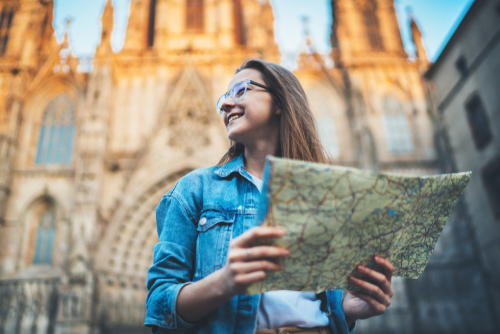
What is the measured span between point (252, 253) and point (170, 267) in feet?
1.24

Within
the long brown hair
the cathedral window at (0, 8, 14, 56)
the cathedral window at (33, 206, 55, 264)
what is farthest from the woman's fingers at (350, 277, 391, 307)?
the cathedral window at (0, 8, 14, 56)

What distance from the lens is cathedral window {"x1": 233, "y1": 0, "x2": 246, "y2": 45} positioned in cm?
1658

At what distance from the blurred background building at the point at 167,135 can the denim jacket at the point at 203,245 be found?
10542 millimetres

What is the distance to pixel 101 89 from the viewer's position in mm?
13445

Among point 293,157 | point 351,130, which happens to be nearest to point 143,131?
point 351,130

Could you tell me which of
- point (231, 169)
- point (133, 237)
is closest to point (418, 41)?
point (133, 237)

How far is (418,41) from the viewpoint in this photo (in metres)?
15.8

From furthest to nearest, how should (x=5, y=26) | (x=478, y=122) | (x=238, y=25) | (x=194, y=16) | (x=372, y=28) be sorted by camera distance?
(x=194, y=16)
(x=238, y=25)
(x=372, y=28)
(x=5, y=26)
(x=478, y=122)

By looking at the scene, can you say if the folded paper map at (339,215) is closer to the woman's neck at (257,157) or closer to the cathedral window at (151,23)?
the woman's neck at (257,157)

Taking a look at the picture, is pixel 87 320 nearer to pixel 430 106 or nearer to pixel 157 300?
pixel 157 300

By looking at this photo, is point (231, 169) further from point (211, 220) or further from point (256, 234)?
point (256, 234)

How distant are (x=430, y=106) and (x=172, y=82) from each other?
10335 mm

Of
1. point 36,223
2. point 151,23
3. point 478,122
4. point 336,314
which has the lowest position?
Result: point 336,314

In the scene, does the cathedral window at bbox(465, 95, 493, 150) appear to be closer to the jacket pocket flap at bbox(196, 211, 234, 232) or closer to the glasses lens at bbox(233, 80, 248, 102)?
the glasses lens at bbox(233, 80, 248, 102)
